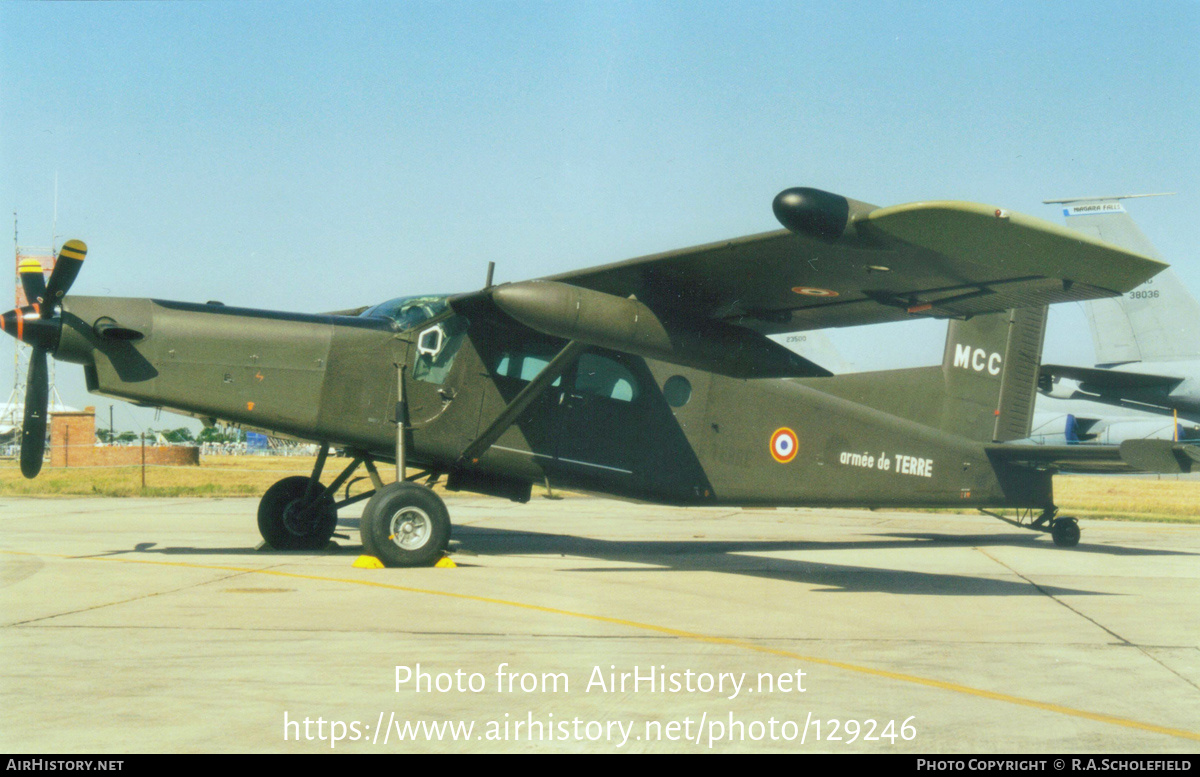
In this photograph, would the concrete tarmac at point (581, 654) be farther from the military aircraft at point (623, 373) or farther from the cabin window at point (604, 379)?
the cabin window at point (604, 379)

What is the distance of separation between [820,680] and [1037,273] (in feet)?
12.1

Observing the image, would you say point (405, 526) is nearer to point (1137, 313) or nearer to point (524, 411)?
point (524, 411)

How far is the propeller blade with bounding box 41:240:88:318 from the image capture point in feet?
29.8

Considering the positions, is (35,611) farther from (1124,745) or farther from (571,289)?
(1124,745)

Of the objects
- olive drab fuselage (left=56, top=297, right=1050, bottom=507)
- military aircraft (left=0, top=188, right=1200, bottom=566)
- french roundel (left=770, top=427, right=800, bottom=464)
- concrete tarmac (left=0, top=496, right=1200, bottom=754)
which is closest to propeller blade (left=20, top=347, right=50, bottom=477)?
military aircraft (left=0, top=188, right=1200, bottom=566)

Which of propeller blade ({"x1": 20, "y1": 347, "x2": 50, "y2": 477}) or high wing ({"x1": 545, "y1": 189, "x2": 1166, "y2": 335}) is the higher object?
high wing ({"x1": 545, "y1": 189, "x2": 1166, "y2": 335})

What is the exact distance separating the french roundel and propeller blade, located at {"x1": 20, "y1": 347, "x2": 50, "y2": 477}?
8074 mm

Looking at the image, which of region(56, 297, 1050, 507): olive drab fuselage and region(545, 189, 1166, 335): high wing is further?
region(56, 297, 1050, 507): olive drab fuselage

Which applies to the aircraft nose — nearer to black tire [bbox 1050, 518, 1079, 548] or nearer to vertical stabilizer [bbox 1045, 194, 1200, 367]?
black tire [bbox 1050, 518, 1079, 548]

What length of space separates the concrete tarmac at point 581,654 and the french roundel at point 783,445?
1.33 meters

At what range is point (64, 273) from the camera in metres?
9.12

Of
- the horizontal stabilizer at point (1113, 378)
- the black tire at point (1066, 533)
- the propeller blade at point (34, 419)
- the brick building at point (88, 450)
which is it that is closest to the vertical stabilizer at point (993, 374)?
the black tire at point (1066, 533)

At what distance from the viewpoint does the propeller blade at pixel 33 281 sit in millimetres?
9070

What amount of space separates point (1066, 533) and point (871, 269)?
9314 mm
